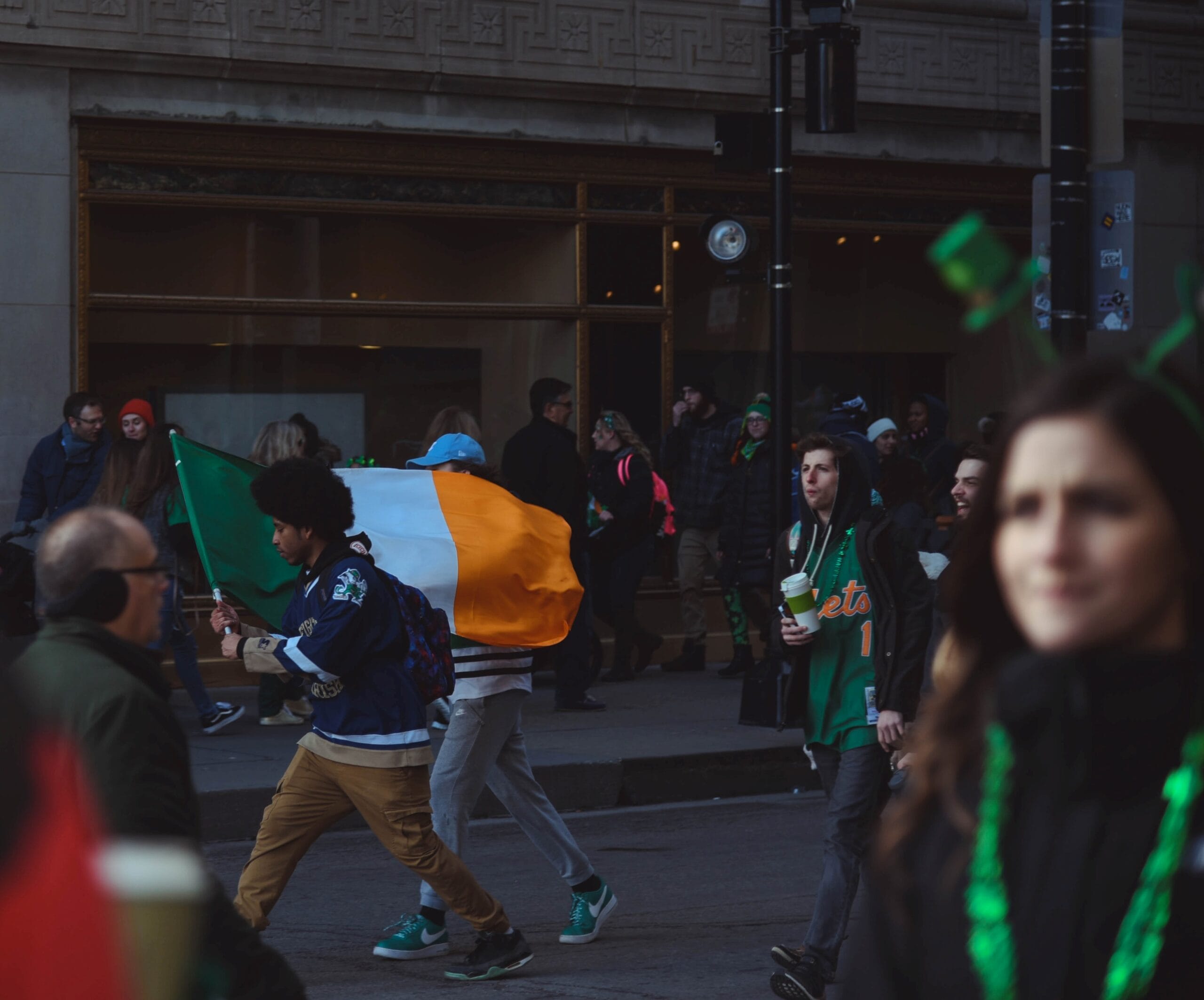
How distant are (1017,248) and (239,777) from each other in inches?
403

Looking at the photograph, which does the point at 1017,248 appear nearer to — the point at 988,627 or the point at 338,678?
the point at 338,678

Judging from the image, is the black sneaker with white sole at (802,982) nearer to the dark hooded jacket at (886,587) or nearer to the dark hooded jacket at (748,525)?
the dark hooded jacket at (886,587)

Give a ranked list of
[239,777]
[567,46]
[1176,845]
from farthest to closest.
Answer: [567,46] < [239,777] < [1176,845]

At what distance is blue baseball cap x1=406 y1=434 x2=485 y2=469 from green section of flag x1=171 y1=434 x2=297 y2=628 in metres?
0.68

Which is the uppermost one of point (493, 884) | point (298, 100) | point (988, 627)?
point (298, 100)

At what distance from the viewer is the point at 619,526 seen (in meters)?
13.8

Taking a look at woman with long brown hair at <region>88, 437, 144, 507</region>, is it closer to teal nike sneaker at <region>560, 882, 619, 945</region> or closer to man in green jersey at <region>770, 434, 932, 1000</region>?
teal nike sneaker at <region>560, 882, 619, 945</region>

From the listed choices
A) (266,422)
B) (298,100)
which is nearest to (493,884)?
(266,422)

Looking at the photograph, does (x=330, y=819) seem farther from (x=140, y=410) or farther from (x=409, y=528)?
(x=140, y=410)

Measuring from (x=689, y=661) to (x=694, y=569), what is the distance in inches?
29.0

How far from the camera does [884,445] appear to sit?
49.8ft

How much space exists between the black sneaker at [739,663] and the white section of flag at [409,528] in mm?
6808

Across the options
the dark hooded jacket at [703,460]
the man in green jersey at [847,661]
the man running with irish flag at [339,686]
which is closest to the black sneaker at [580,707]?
the dark hooded jacket at [703,460]

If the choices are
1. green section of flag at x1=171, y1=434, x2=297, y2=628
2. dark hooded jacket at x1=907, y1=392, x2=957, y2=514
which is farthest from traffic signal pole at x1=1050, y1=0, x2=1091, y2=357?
dark hooded jacket at x1=907, y1=392, x2=957, y2=514
